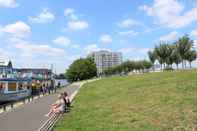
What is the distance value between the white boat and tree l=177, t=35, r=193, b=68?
26747mm

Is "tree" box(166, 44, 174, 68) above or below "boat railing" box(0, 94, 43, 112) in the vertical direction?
above

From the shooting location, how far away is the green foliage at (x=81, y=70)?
139 m

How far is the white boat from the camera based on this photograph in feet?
126

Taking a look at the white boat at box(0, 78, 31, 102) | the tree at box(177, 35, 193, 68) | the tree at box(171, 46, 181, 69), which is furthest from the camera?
the tree at box(171, 46, 181, 69)

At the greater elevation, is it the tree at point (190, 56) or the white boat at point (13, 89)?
the tree at point (190, 56)

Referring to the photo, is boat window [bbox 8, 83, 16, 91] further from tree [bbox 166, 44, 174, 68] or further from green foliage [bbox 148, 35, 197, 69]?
tree [bbox 166, 44, 174, 68]

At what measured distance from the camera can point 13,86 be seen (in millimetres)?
43562

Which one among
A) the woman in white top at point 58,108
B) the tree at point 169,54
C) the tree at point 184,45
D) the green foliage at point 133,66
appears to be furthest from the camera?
the green foliage at point 133,66

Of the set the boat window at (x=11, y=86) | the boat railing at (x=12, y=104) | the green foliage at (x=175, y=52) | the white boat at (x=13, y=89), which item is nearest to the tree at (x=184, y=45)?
the green foliage at (x=175, y=52)

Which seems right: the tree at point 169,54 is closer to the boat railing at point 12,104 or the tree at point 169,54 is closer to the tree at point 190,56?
the tree at point 190,56

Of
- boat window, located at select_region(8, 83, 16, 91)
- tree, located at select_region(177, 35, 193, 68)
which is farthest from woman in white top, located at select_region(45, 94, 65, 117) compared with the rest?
tree, located at select_region(177, 35, 193, 68)

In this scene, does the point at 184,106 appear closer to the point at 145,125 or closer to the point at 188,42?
the point at 145,125

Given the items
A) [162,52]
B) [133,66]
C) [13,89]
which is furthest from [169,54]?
[133,66]

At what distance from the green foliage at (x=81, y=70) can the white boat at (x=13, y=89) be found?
88.4m
